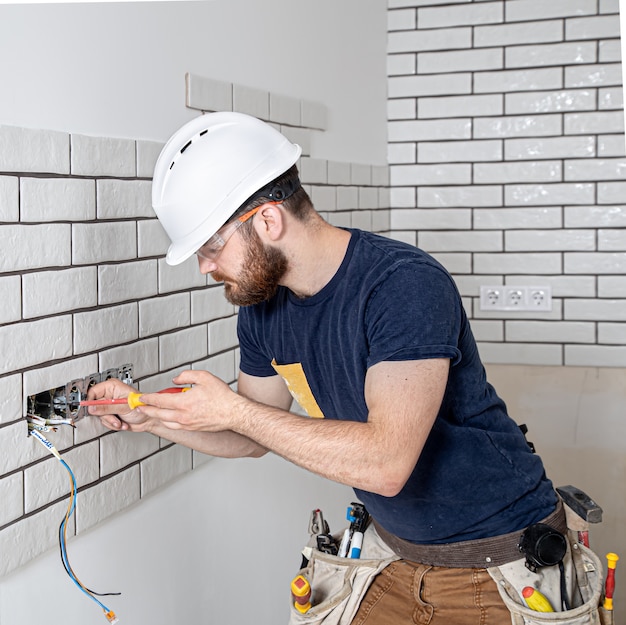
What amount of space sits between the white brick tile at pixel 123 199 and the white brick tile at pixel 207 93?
0.26 metres

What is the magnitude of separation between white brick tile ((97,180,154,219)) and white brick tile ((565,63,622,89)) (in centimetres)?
180

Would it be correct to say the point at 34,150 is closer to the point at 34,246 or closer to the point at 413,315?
the point at 34,246

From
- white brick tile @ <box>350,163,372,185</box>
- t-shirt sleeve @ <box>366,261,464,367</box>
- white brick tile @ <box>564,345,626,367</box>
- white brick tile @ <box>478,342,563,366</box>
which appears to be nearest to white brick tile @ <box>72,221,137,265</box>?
t-shirt sleeve @ <box>366,261,464,367</box>

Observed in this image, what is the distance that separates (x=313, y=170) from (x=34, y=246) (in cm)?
124

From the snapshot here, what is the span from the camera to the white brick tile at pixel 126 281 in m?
1.49

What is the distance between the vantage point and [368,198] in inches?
112

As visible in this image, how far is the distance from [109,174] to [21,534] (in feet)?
2.08

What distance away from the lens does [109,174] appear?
4.90 feet

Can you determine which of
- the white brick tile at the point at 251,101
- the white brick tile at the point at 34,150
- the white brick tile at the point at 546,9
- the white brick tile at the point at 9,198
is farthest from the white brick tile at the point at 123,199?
the white brick tile at the point at 546,9

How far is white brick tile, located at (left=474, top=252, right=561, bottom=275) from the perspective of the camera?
9.63 ft

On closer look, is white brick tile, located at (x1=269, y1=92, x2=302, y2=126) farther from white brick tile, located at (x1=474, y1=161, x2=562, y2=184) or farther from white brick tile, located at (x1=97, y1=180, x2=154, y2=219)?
white brick tile, located at (x1=474, y1=161, x2=562, y2=184)

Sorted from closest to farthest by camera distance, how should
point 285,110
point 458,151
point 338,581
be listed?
point 338,581 → point 285,110 → point 458,151

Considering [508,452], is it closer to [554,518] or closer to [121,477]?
[554,518]

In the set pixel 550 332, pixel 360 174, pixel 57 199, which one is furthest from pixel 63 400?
pixel 550 332
